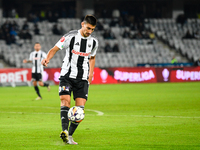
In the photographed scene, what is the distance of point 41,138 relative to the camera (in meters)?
6.63

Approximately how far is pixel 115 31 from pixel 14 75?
580 inches

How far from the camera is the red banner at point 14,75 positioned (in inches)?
958

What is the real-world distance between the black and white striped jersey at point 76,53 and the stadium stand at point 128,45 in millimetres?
22856

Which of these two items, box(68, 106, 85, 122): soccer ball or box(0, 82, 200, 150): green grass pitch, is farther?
box(68, 106, 85, 122): soccer ball

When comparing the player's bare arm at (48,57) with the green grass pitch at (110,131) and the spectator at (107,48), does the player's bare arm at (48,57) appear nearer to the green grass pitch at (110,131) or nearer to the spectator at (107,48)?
the green grass pitch at (110,131)

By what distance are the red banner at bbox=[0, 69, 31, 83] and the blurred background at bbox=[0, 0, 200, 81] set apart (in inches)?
160

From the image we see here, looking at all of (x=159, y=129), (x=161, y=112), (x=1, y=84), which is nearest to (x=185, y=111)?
(x=161, y=112)

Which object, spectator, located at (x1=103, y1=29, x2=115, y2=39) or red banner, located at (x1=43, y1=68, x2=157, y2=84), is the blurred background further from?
red banner, located at (x1=43, y1=68, x2=157, y2=84)

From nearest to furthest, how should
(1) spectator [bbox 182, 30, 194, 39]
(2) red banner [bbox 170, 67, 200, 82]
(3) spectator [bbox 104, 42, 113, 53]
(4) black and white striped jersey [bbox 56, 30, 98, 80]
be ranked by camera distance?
1. (4) black and white striped jersey [bbox 56, 30, 98, 80]
2. (2) red banner [bbox 170, 67, 200, 82]
3. (3) spectator [bbox 104, 42, 113, 53]
4. (1) spectator [bbox 182, 30, 194, 39]

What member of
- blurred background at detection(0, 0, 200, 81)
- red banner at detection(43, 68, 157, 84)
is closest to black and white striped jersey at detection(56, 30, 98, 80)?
red banner at detection(43, 68, 157, 84)

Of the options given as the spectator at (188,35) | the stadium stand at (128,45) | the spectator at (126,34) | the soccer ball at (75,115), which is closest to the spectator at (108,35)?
the stadium stand at (128,45)

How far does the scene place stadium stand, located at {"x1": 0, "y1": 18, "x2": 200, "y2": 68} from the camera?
30903mm

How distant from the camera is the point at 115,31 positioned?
3697cm

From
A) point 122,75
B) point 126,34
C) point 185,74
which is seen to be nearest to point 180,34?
point 126,34
